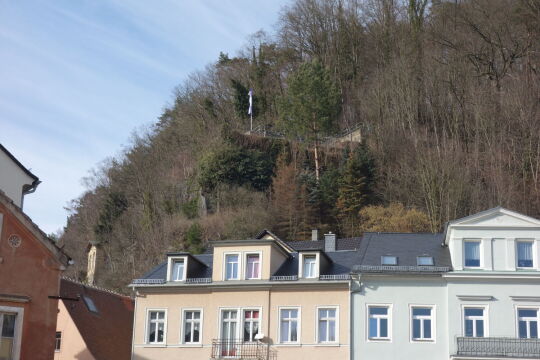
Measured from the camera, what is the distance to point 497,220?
1352 inches

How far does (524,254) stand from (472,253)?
1.94 metres

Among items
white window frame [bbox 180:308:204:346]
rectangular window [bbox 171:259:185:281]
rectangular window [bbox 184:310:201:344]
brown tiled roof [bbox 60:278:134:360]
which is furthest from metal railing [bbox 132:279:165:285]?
brown tiled roof [bbox 60:278:134:360]

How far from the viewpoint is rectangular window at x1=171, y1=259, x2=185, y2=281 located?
→ 121 ft

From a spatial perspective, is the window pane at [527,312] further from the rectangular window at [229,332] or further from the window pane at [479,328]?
the rectangular window at [229,332]

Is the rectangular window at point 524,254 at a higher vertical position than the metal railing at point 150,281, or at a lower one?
higher

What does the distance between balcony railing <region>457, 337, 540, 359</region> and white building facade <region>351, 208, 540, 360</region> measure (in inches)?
1.4

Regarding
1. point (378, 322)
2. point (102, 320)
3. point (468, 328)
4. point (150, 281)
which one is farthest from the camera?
point (102, 320)

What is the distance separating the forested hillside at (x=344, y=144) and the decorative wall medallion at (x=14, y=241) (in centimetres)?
2908

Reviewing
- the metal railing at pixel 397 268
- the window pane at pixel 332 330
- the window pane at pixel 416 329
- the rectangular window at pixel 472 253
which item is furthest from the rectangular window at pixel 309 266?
the rectangular window at pixel 472 253

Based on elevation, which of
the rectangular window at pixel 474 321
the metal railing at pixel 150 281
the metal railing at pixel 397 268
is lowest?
the rectangular window at pixel 474 321

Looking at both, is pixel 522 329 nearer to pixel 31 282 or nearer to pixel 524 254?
pixel 524 254

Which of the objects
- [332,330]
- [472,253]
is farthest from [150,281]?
[472,253]

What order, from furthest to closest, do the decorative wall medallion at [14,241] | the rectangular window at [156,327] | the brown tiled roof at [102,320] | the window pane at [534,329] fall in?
the brown tiled roof at [102,320]
the rectangular window at [156,327]
the window pane at [534,329]
the decorative wall medallion at [14,241]

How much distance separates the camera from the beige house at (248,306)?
34.6m
